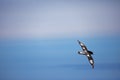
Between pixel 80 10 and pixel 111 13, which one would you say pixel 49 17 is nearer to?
pixel 80 10

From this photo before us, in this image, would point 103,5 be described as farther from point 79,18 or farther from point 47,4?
point 47,4

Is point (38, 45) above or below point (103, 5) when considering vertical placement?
below

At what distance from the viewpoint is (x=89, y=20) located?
4.29 meters

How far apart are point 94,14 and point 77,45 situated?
460mm

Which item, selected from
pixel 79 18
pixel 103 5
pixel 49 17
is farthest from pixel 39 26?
pixel 103 5

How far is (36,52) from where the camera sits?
428 centimetres

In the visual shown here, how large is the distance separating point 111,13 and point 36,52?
1.09m

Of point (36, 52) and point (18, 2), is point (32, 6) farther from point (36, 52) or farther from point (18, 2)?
point (36, 52)

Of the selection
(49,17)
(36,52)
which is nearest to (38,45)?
(36,52)

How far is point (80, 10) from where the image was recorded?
4285 mm

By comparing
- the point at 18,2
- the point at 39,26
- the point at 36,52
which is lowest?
the point at 36,52

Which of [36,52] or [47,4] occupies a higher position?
[47,4]

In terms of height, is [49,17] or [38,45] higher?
[49,17]

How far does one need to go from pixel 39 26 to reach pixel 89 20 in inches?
25.6
